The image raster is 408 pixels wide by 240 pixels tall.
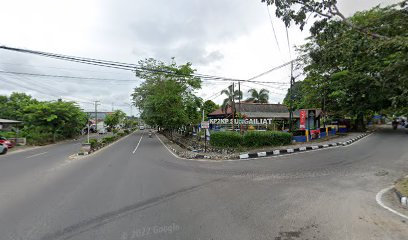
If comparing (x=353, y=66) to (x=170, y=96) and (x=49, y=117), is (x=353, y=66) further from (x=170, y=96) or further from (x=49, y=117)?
(x=49, y=117)

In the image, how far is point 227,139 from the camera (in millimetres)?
15828

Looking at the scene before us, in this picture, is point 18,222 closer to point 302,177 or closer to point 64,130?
point 302,177

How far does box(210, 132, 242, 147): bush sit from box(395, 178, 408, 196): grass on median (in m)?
9.17

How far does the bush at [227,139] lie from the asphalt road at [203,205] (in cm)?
637

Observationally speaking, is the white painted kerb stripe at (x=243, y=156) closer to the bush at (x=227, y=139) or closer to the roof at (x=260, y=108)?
the bush at (x=227, y=139)

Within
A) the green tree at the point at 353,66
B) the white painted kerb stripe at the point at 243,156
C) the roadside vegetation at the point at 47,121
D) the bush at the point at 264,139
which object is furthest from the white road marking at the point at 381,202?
the roadside vegetation at the point at 47,121

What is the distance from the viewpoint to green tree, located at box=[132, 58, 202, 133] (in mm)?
24328

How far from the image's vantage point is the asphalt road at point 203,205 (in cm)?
401

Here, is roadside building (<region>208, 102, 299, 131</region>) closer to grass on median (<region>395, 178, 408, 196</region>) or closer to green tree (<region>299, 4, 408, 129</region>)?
green tree (<region>299, 4, 408, 129</region>)

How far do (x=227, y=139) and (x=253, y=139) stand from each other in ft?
6.04

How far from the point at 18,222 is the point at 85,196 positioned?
1.74 metres

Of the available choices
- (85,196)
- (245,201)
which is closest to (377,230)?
(245,201)

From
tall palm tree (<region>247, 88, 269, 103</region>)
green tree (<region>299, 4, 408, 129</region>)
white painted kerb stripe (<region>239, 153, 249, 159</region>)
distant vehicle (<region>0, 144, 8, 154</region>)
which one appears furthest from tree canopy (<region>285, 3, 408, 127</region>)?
distant vehicle (<region>0, 144, 8, 154</region>)

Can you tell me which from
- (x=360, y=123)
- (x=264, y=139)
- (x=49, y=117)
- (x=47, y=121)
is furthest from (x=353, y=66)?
(x=47, y=121)
